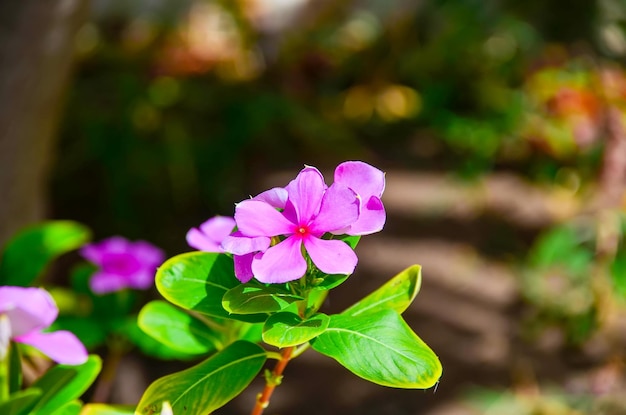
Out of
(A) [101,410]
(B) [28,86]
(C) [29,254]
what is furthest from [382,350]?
(B) [28,86]

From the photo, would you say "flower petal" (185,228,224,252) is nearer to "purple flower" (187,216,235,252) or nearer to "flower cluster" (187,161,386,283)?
"purple flower" (187,216,235,252)

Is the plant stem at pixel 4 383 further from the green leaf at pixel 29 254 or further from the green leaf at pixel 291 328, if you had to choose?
the green leaf at pixel 291 328

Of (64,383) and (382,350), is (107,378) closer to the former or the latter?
(64,383)

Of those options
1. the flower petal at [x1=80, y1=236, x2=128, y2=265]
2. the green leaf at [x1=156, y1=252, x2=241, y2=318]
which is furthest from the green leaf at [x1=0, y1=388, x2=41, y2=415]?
the flower petal at [x1=80, y1=236, x2=128, y2=265]

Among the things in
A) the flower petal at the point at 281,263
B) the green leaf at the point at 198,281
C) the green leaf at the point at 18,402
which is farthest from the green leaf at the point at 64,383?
the flower petal at the point at 281,263

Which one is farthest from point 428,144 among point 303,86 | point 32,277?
point 32,277

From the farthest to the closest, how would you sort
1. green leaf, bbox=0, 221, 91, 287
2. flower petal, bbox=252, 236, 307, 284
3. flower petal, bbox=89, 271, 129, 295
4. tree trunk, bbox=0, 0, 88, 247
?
1. tree trunk, bbox=0, 0, 88, 247
2. flower petal, bbox=89, 271, 129, 295
3. green leaf, bbox=0, 221, 91, 287
4. flower petal, bbox=252, 236, 307, 284
